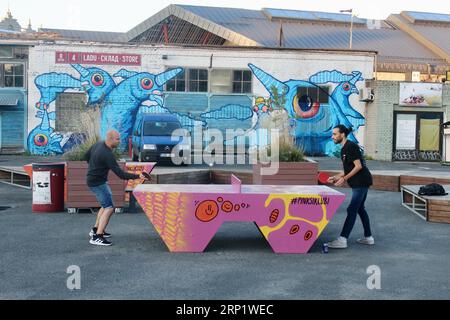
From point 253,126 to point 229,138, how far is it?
1.37 meters

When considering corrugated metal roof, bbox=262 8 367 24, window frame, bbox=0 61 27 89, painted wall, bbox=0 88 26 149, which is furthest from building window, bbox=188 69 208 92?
corrugated metal roof, bbox=262 8 367 24

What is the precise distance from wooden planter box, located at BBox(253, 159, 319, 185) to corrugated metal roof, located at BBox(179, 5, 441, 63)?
24.5m

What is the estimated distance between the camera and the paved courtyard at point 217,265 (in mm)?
6434

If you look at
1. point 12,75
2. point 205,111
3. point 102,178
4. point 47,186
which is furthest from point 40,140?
point 102,178

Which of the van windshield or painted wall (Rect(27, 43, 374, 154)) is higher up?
painted wall (Rect(27, 43, 374, 154))

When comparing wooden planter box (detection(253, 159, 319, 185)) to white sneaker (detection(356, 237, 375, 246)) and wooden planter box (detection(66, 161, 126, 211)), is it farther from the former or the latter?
wooden planter box (detection(66, 161, 126, 211))

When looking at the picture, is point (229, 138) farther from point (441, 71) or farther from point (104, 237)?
point (104, 237)

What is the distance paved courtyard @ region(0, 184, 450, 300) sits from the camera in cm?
643

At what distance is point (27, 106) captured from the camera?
94.9ft

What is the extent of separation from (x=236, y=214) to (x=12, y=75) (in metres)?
23.6

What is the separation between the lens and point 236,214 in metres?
8.46

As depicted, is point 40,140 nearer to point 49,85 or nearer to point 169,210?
point 49,85

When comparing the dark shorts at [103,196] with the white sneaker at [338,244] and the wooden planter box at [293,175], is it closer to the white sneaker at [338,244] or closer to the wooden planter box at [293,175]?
the white sneaker at [338,244]
